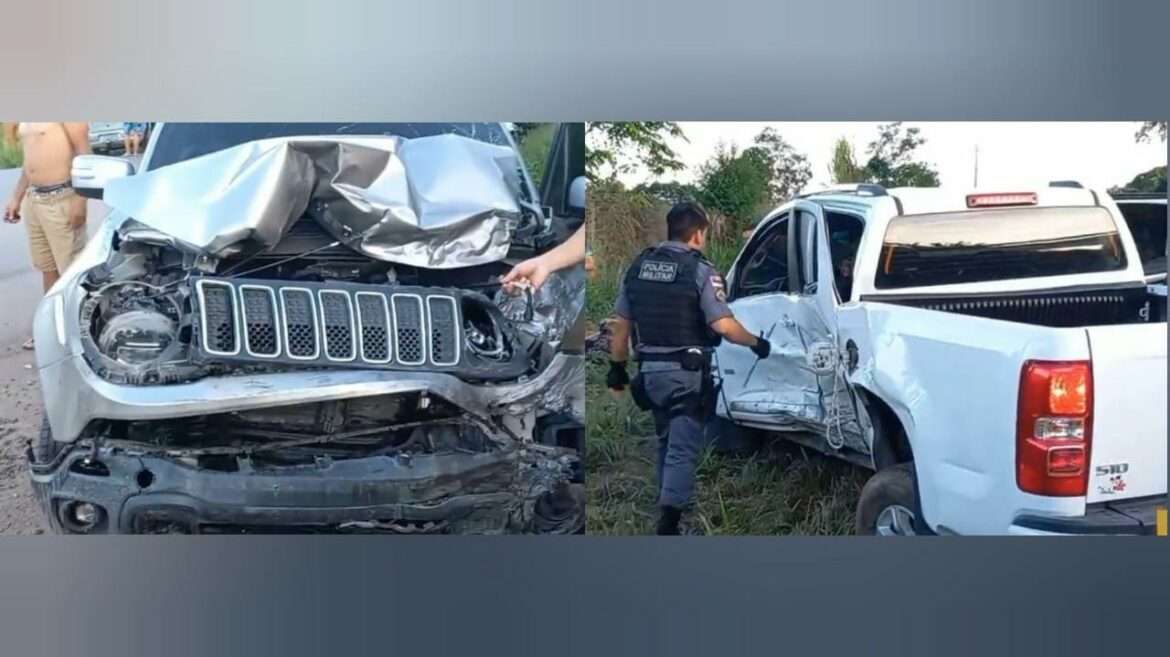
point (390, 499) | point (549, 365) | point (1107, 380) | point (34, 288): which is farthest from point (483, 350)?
point (1107, 380)

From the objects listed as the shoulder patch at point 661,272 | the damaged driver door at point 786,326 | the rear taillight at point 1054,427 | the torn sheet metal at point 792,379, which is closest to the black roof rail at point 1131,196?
the rear taillight at point 1054,427

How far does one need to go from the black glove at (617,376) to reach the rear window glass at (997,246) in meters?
1.17

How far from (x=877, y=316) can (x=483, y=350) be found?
173cm

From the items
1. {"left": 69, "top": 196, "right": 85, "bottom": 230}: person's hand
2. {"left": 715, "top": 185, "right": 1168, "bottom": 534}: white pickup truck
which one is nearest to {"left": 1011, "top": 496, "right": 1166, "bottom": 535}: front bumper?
{"left": 715, "top": 185, "right": 1168, "bottom": 534}: white pickup truck

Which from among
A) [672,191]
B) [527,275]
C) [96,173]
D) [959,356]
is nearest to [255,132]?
[96,173]

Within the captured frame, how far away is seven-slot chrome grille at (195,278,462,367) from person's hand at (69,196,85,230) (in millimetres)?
640

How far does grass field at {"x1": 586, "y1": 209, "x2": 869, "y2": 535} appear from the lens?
4.71 metres

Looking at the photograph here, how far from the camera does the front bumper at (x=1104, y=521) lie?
4223mm

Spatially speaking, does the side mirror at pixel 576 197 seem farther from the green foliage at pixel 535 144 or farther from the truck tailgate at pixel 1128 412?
the truck tailgate at pixel 1128 412

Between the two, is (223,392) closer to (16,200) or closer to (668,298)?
(16,200)
